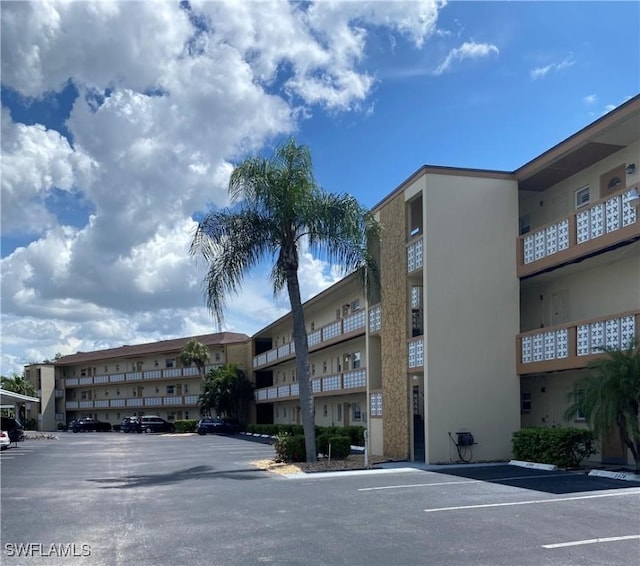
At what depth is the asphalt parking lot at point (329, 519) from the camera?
904cm

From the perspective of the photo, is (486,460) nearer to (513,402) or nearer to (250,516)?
(513,402)

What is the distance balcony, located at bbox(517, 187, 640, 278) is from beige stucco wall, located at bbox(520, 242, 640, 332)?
28.5 inches

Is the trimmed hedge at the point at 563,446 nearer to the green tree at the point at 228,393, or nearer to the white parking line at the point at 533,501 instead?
the white parking line at the point at 533,501

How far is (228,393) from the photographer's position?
182ft

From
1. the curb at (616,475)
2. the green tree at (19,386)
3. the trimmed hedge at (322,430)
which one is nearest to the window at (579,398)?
the curb at (616,475)

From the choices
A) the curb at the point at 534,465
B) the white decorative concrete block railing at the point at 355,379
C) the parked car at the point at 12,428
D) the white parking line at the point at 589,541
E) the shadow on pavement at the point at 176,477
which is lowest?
the parked car at the point at 12,428

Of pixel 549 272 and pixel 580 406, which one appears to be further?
pixel 549 272

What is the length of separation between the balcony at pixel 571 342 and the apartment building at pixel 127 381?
40.8 metres

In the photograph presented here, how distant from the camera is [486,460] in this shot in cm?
2111

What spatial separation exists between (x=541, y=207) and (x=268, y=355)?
30924mm

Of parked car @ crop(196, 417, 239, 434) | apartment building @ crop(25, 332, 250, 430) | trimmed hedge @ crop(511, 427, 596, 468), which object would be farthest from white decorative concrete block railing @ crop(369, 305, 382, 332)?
apartment building @ crop(25, 332, 250, 430)

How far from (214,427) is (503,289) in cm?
3613

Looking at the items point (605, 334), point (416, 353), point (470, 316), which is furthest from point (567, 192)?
point (416, 353)

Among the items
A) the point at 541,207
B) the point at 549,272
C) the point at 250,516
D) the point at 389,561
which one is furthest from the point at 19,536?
the point at 541,207
